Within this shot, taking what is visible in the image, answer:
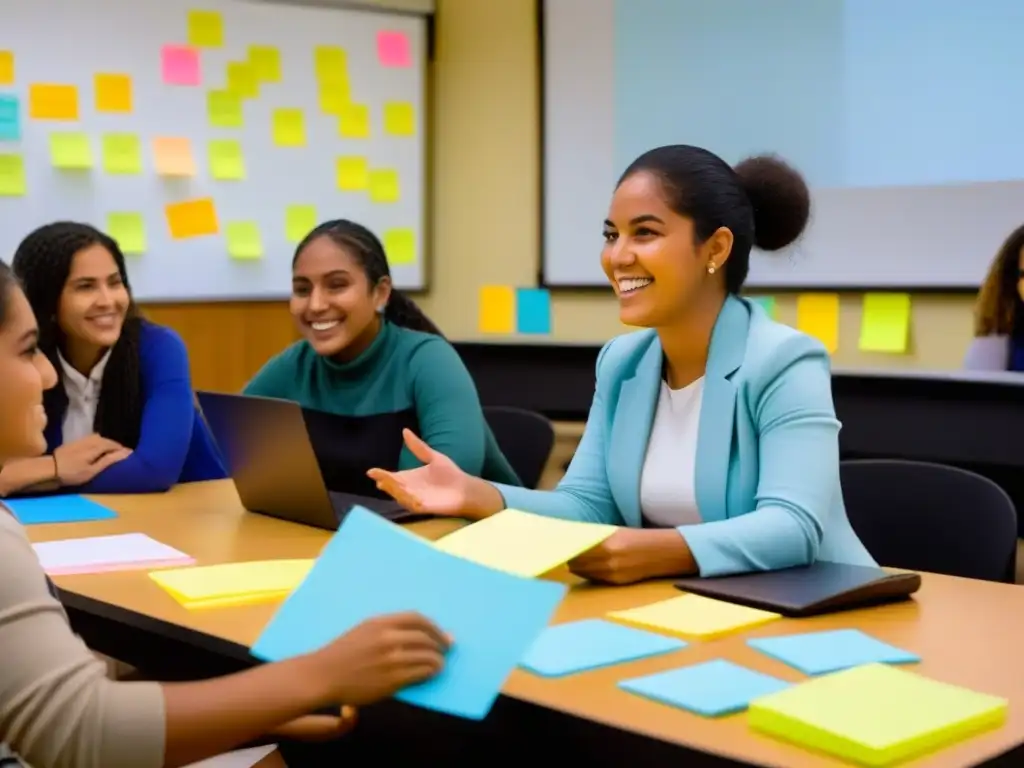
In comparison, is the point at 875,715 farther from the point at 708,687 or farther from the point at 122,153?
the point at 122,153

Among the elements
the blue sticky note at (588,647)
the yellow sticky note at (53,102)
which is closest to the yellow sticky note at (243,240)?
the yellow sticky note at (53,102)

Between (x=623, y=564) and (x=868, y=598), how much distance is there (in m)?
0.29

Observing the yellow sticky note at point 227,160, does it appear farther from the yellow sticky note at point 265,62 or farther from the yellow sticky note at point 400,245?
the yellow sticky note at point 400,245

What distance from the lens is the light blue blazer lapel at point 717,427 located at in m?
1.87

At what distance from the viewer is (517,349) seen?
3.89 meters

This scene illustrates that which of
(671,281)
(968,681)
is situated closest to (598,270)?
(671,281)

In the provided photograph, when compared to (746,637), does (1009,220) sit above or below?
above

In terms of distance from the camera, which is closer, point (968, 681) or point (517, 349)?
point (968, 681)

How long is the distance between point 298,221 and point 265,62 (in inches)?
18.7

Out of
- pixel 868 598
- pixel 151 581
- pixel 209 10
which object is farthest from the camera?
pixel 209 10

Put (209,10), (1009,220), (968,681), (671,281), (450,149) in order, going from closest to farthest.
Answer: (968,681)
(671,281)
(1009,220)
(209,10)
(450,149)

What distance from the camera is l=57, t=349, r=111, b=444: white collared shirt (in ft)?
8.33

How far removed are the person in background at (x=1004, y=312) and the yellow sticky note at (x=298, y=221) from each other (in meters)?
1.94

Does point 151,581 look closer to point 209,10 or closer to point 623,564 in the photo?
point 623,564
